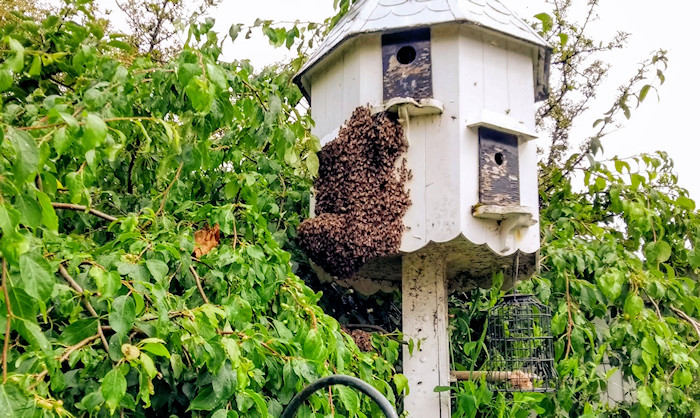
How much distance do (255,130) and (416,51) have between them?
78 cm

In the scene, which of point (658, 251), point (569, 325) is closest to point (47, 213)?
point (569, 325)

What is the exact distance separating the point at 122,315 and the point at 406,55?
6.10 ft

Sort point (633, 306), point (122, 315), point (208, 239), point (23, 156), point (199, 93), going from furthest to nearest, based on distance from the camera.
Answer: point (633, 306) → point (208, 239) → point (199, 93) → point (122, 315) → point (23, 156)

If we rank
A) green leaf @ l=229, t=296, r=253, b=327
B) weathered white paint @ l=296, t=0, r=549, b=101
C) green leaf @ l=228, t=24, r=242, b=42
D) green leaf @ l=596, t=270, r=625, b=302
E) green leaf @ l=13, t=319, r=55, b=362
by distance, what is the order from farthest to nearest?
green leaf @ l=228, t=24, r=242, b=42 < green leaf @ l=596, t=270, r=625, b=302 < weathered white paint @ l=296, t=0, r=549, b=101 < green leaf @ l=229, t=296, r=253, b=327 < green leaf @ l=13, t=319, r=55, b=362

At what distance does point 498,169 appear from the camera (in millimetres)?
2828

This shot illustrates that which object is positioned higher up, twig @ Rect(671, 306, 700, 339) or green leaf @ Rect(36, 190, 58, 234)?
green leaf @ Rect(36, 190, 58, 234)

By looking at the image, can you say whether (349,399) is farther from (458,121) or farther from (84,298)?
(458,121)

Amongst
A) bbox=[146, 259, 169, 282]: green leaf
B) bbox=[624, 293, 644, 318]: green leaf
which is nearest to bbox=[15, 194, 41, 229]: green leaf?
bbox=[146, 259, 169, 282]: green leaf

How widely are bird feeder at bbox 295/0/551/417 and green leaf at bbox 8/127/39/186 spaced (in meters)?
1.60

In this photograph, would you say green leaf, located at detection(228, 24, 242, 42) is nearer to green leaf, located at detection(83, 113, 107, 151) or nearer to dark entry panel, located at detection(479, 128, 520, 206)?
dark entry panel, located at detection(479, 128, 520, 206)

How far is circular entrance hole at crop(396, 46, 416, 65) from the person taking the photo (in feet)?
9.68

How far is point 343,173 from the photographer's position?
2.82 meters

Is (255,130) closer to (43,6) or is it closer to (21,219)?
(21,219)

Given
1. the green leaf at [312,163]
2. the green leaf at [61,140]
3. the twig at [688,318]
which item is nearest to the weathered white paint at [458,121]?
the green leaf at [312,163]
